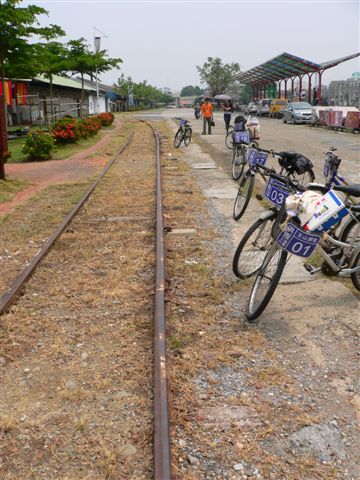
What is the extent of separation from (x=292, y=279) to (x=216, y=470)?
9.70 feet

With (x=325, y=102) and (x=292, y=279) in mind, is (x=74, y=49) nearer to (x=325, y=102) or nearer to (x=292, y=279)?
(x=325, y=102)

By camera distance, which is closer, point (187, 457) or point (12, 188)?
point (187, 457)

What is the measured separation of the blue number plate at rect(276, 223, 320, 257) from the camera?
388 cm

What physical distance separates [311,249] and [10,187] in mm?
8618

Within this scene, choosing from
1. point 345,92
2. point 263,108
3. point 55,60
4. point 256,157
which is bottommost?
point 256,157

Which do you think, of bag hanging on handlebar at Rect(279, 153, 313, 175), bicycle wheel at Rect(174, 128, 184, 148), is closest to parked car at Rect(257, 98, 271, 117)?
bicycle wheel at Rect(174, 128, 184, 148)

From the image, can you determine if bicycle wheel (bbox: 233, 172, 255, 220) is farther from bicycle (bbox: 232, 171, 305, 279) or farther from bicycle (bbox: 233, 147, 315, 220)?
bicycle (bbox: 232, 171, 305, 279)

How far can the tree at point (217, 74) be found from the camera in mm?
96500

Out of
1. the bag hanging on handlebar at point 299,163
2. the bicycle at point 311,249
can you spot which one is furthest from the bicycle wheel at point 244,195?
the bicycle at point 311,249

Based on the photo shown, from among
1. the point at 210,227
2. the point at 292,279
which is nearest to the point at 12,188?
the point at 210,227

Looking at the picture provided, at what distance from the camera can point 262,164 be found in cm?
699

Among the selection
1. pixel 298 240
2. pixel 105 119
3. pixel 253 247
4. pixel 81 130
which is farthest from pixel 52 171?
pixel 105 119

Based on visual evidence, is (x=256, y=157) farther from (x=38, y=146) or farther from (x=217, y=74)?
(x=217, y=74)

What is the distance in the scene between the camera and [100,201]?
945 cm
